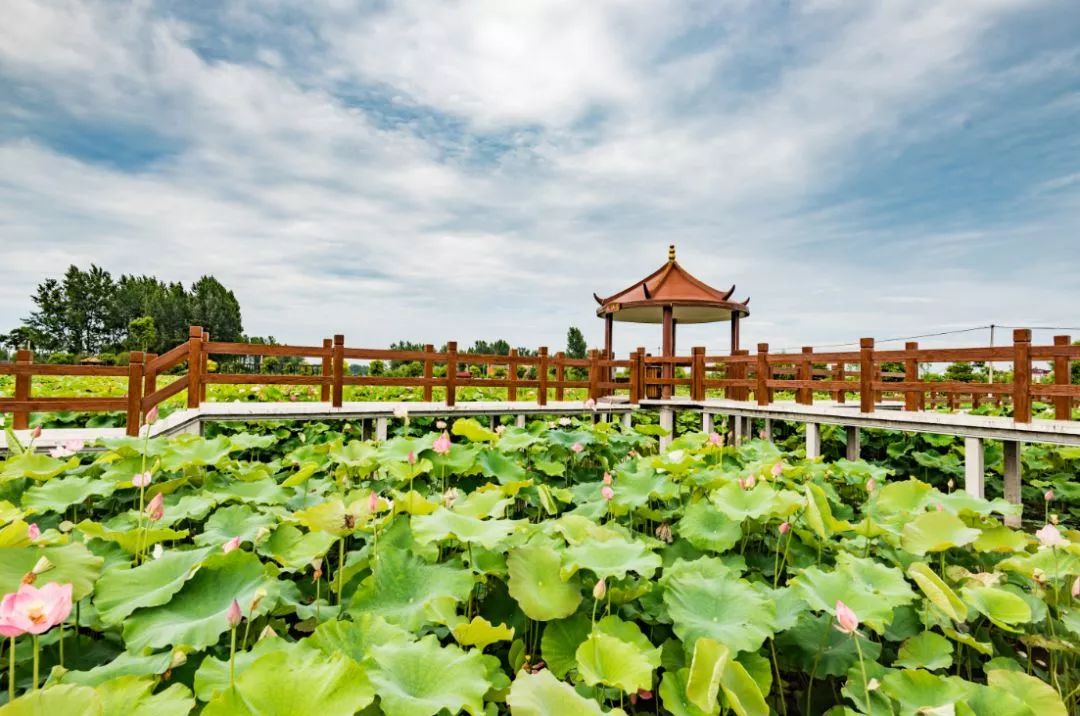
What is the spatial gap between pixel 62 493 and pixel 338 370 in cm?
594

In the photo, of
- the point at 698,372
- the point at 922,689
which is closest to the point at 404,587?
the point at 922,689

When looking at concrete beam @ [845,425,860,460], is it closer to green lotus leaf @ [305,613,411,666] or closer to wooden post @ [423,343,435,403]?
wooden post @ [423,343,435,403]

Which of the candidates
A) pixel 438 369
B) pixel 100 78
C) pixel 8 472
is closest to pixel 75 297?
pixel 438 369

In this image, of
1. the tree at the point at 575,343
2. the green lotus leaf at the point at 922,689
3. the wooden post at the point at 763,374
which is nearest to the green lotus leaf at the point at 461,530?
the green lotus leaf at the point at 922,689

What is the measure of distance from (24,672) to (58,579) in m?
0.19

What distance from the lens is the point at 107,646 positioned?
132cm

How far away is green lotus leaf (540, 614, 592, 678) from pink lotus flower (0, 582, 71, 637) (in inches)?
35.5

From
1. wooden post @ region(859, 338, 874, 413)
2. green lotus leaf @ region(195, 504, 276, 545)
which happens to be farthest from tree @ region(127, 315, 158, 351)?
green lotus leaf @ region(195, 504, 276, 545)

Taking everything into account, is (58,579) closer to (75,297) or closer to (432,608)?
(432,608)

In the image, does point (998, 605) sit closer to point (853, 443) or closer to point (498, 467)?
point (498, 467)

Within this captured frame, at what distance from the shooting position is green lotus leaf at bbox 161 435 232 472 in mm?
2512

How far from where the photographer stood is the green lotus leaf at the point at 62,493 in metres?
2.02

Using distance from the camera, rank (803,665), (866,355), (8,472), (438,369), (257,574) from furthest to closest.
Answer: (438,369) → (866,355) → (8,472) → (803,665) → (257,574)

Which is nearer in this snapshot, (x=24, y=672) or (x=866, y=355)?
(x=24, y=672)
